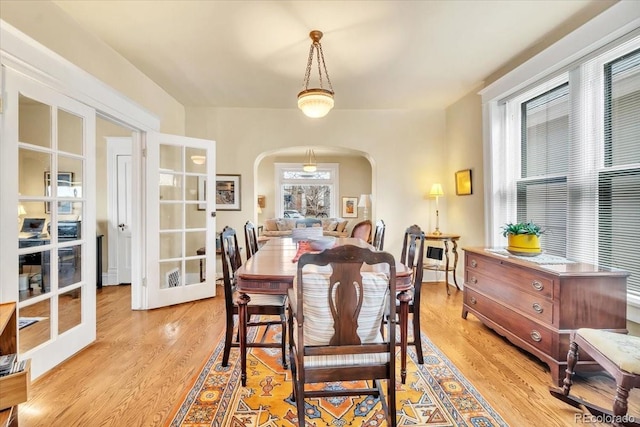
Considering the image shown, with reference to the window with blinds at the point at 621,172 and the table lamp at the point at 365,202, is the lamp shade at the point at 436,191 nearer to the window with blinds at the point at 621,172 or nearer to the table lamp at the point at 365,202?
the window with blinds at the point at 621,172

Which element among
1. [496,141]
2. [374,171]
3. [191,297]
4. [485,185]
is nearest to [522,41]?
[496,141]

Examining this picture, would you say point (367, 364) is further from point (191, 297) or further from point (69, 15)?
point (69, 15)

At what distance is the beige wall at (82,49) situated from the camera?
1.98m

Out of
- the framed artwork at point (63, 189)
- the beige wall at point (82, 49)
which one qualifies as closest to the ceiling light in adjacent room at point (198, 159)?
the beige wall at point (82, 49)

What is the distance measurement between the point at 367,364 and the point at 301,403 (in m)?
0.36

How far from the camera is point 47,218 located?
2.20m

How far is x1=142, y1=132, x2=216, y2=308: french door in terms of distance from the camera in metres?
3.47

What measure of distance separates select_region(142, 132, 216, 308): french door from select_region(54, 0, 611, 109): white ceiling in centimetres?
83

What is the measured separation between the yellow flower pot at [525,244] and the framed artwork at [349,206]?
630cm

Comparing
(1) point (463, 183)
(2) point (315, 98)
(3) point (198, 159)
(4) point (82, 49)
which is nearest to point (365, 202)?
(1) point (463, 183)

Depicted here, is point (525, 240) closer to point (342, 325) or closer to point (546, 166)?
point (546, 166)

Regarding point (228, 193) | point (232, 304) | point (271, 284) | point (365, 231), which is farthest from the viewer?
point (365, 231)

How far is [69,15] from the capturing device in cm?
237

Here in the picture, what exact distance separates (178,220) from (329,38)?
102 inches
